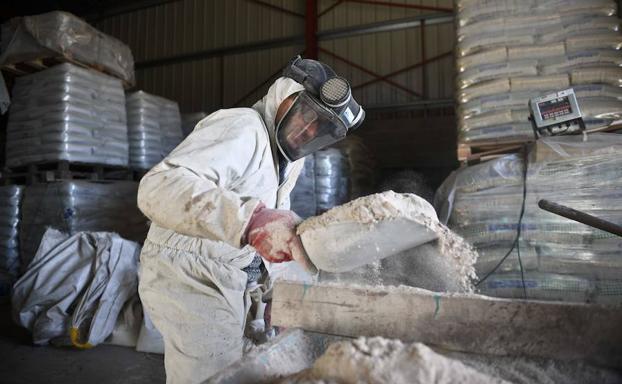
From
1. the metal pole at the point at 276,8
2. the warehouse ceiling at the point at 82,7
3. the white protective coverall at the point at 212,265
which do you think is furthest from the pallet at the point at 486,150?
the warehouse ceiling at the point at 82,7

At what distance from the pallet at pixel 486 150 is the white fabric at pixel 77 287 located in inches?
119

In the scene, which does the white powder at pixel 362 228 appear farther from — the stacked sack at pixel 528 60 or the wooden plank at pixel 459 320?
the stacked sack at pixel 528 60

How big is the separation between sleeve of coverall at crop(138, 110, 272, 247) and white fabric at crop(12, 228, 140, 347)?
8.79 ft

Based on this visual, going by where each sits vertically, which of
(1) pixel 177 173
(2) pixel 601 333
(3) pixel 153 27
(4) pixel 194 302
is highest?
(3) pixel 153 27

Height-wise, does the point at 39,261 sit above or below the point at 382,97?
below

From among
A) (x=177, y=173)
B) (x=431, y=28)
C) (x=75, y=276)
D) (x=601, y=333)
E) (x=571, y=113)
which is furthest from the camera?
(x=431, y=28)

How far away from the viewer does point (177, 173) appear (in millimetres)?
1422

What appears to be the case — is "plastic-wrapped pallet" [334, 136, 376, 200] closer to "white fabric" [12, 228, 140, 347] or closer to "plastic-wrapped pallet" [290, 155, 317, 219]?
"plastic-wrapped pallet" [290, 155, 317, 219]

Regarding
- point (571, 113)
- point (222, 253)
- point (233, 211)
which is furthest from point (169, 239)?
point (571, 113)

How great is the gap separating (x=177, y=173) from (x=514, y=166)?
8.33ft

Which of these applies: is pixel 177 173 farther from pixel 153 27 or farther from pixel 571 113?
pixel 153 27

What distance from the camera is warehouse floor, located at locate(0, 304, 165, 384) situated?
10.7 feet

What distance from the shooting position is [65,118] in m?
4.67

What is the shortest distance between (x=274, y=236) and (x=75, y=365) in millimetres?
3098
